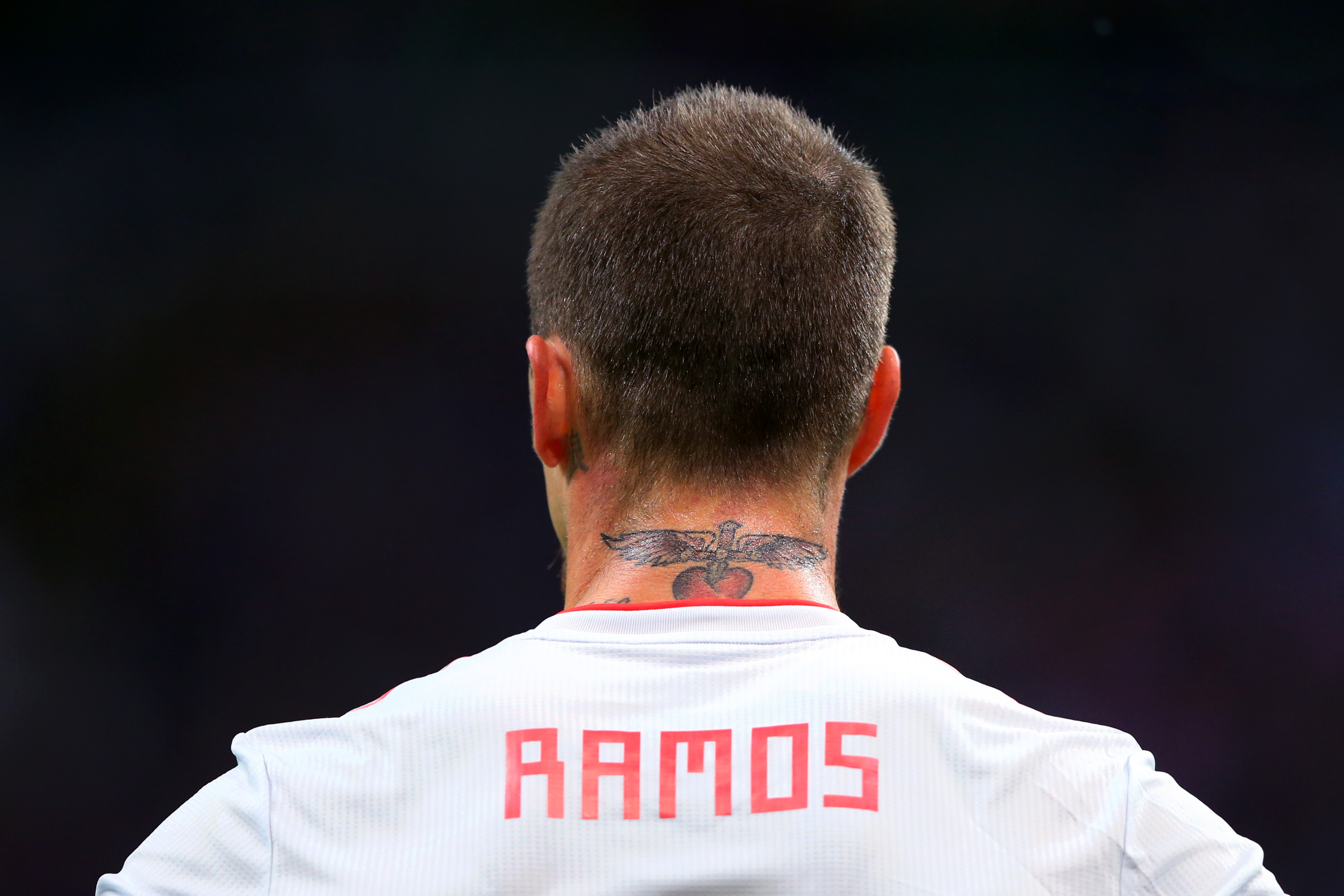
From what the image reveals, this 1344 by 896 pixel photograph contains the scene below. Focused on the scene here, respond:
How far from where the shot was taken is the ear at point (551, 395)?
1032 mm

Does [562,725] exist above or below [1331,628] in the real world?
above

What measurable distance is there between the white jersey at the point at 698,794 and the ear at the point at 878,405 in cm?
26

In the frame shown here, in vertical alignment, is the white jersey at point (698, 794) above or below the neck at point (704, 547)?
below

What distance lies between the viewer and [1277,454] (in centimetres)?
322

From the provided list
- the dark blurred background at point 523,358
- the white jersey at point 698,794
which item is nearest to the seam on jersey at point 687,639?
the white jersey at point 698,794

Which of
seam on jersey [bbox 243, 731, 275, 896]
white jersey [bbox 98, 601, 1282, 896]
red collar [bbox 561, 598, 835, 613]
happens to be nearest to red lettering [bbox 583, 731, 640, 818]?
white jersey [bbox 98, 601, 1282, 896]

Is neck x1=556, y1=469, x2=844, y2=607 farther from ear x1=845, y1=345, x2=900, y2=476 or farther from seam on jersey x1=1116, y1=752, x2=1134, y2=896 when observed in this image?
seam on jersey x1=1116, y1=752, x2=1134, y2=896

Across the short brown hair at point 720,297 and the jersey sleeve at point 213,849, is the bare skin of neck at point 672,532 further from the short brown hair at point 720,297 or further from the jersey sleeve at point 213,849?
the jersey sleeve at point 213,849

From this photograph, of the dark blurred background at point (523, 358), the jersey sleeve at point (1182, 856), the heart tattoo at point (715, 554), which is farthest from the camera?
the dark blurred background at point (523, 358)

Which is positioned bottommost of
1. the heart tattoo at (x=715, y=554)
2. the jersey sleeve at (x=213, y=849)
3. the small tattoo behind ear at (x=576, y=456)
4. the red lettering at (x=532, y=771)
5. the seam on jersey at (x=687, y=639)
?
the jersey sleeve at (x=213, y=849)

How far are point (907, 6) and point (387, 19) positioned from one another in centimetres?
142

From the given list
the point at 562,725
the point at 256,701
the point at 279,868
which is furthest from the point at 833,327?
the point at 256,701

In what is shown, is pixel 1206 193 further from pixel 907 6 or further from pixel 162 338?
pixel 162 338

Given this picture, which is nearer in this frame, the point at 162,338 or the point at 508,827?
the point at 508,827
